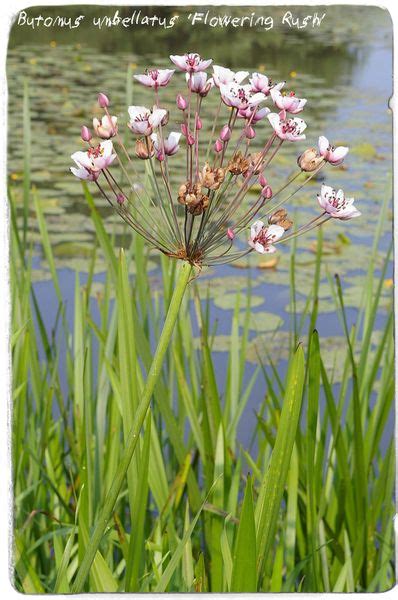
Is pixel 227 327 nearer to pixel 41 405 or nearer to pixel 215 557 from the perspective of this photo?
Result: pixel 41 405

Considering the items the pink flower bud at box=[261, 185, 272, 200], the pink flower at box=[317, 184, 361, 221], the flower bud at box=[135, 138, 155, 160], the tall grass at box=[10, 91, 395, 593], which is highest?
the flower bud at box=[135, 138, 155, 160]

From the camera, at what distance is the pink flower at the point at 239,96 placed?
567 millimetres

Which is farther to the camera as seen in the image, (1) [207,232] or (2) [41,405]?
(2) [41,405]

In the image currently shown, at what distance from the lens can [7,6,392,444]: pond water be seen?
95 centimetres

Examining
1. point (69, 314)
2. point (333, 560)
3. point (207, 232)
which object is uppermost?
point (207, 232)

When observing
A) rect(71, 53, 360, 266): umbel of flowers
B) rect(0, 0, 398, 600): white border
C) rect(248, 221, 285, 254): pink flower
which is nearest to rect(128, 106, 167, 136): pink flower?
rect(71, 53, 360, 266): umbel of flowers

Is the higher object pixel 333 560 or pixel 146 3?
pixel 146 3

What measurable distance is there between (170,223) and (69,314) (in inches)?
26.2

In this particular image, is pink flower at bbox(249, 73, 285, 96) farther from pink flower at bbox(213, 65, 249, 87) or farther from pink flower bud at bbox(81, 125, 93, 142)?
pink flower bud at bbox(81, 125, 93, 142)

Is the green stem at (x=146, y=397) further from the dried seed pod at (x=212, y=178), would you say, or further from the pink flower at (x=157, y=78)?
the pink flower at (x=157, y=78)

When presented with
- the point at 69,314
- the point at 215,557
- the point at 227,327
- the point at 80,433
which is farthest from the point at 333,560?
the point at 227,327

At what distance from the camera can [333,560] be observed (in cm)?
98

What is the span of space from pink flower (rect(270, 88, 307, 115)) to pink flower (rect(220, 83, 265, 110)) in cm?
1

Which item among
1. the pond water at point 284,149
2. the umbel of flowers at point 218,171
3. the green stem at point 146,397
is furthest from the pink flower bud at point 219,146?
the pond water at point 284,149
